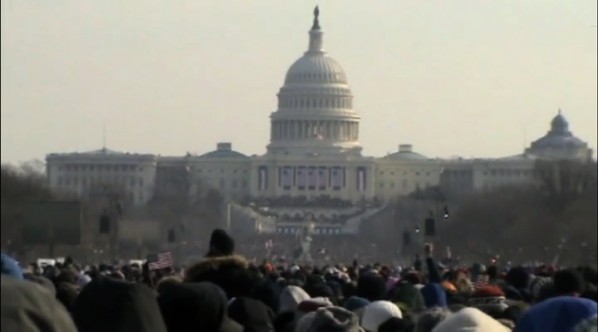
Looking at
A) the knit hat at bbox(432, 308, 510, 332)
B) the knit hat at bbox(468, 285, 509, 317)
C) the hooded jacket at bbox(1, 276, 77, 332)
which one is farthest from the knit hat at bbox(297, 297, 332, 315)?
the hooded jacket at bbox(1, 276, 77, 332)

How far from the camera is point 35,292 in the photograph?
6227 millimetres

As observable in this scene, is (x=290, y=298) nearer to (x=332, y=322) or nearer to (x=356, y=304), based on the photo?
(x=356, y=304)

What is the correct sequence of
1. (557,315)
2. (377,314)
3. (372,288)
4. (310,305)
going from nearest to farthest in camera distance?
(557,315) → (310,305) → (377,314) → (372,288)

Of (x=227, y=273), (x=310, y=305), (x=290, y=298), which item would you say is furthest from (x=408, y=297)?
(x=310, y=305)

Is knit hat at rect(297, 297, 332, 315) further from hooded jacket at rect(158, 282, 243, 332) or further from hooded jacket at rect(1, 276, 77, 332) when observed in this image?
hooded jacket at rect(1, 276, 77, 332)

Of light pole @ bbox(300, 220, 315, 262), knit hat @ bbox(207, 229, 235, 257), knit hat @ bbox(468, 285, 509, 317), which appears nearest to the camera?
knit hat @ bbox(468, 285, 509, 317)

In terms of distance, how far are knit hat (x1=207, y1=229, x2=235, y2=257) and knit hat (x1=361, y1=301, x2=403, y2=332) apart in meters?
1.04

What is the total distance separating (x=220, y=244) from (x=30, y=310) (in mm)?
7422

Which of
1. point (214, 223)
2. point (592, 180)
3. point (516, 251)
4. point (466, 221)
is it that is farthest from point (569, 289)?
point (214, 223)

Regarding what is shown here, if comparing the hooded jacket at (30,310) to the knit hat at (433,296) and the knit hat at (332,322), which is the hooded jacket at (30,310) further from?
the knit hat at (433,296)

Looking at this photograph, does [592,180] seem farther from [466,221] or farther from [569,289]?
[569,289]

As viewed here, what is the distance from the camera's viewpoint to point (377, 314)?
41.6 feet

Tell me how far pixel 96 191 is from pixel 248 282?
15257 cm

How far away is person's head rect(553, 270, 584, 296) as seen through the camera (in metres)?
12.5
